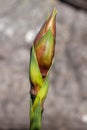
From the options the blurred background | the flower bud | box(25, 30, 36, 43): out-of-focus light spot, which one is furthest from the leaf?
box(25, 30, 36, 43): out-of-focus light spot

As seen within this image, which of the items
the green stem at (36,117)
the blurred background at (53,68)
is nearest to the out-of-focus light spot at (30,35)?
the blurred background at (53,68)

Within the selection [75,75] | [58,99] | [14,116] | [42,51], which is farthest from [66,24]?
[42,51]

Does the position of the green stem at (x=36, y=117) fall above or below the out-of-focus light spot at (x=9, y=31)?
above

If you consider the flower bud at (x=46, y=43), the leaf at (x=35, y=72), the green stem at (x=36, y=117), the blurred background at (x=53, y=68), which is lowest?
the blurred background at (x=53, y=68)

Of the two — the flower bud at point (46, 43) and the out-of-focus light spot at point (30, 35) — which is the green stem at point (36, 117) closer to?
the flower bud at point (46, 43)

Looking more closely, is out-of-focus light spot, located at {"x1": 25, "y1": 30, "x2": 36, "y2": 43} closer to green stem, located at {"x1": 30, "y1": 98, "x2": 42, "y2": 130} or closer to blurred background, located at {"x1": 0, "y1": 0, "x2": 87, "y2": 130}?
blurred background, located at {"x1": 0, "y1": 0, "x2": 87, "y2": 130}

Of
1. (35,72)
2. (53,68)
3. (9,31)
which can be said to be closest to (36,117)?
(35,72)

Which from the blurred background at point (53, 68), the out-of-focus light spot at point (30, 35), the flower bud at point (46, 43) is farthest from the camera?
the out-of-focus light spot at point (30, 35)
